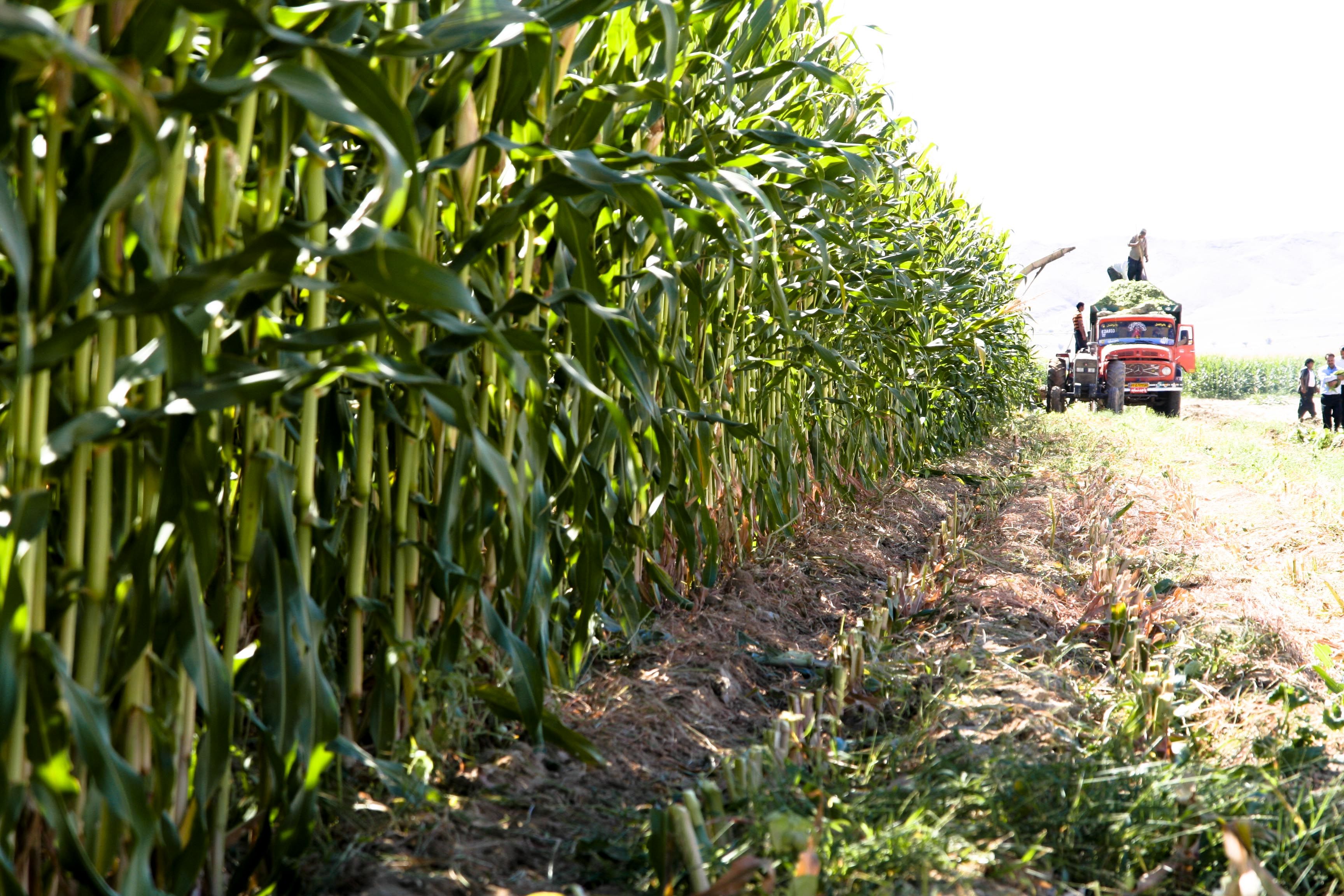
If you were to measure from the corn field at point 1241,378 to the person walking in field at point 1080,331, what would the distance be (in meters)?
18.1

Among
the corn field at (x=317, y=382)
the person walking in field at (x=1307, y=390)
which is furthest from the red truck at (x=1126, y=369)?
the corn field at (x=317, y=382)

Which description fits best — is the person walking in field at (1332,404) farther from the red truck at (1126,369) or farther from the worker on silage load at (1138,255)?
the worker on silage load at (1138,255)

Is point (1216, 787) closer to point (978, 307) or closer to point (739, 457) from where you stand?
point (739, 457)

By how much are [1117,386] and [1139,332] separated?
254 centimetres

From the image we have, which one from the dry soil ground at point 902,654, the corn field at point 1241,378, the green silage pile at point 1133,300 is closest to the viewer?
the dry soil ground at point 902,654

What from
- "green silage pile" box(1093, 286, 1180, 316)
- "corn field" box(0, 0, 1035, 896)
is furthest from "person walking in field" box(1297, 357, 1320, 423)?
"corn field" box(0, 0, 1035, 896)

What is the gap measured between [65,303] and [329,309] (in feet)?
2.61

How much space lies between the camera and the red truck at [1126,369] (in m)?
15.6

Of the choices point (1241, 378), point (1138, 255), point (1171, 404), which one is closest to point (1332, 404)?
point (1171, 404)

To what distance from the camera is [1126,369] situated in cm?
1612

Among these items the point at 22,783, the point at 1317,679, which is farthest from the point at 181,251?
the point at 1317,679

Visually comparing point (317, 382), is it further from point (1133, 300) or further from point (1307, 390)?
point (1307, 390)

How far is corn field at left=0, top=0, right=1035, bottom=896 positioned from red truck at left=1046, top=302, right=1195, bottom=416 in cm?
1459

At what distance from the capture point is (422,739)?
1.60 m
